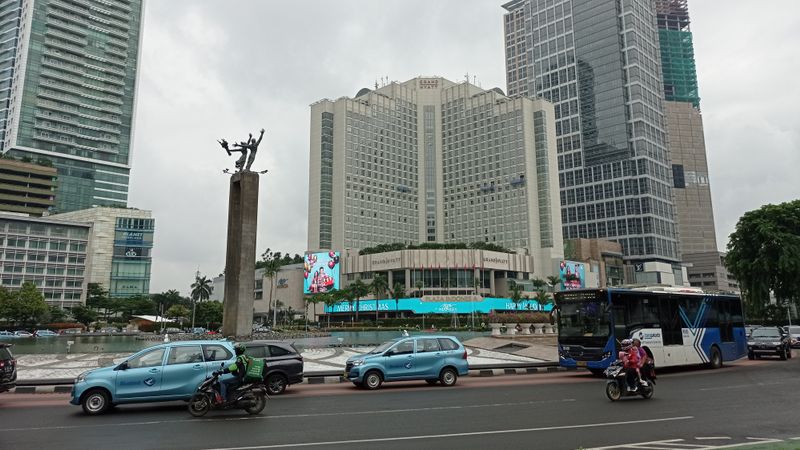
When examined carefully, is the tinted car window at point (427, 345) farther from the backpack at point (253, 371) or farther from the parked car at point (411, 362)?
the backpack at point (253, 371)

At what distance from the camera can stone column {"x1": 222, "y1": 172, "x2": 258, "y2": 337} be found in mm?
30500

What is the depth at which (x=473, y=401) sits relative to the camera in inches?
562

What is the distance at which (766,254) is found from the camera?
4488cm

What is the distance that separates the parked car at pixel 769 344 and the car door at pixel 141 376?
29871 mm

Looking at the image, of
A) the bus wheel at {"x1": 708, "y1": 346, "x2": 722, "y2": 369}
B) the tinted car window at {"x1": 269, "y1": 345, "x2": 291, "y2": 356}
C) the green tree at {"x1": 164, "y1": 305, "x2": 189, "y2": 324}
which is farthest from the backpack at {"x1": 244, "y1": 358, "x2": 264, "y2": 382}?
the green tree at {"x1": 164, "y1": 305, "x2": 189, "y2": 324}

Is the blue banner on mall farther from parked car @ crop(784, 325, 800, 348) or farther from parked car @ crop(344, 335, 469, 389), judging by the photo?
parked car @ crop(344, 335, 469, 389)

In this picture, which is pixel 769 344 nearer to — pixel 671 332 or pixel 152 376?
pixel 671 332

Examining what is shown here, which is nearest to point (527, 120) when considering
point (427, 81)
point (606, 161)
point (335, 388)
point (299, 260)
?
point (606, 161)

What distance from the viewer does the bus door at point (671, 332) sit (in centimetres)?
2164

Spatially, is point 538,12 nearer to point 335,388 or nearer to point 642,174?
point 642,174

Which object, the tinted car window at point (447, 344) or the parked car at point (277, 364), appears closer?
the parked car at point (277, 364)

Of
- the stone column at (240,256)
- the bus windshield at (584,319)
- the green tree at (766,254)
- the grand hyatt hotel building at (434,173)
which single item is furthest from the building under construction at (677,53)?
the bus windshield at (584,319)

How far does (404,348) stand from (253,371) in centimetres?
652

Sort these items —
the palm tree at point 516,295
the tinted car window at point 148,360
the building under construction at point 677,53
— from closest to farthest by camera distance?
the tinted car window at point 148,360 < the palm tree at point 516,295 < the building under construction at point 677,53
